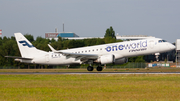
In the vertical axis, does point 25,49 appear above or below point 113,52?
above

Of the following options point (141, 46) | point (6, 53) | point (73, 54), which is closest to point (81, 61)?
point (73, 54)

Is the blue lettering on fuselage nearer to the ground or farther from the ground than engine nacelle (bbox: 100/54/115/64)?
farther from the ground

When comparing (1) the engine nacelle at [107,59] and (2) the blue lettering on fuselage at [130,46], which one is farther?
(2) the blue lettering on fuselage at [130,46]

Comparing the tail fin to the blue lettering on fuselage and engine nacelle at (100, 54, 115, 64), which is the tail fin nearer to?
engine nacelle at (100, 54, 115, 64)

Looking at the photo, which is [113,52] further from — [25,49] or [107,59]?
[25,49]

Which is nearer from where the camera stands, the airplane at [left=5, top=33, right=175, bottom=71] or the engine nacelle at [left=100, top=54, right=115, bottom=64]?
the engine nacelle at [left=100, top=54, right=115, bottom=64]

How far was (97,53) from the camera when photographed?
39.8 meters

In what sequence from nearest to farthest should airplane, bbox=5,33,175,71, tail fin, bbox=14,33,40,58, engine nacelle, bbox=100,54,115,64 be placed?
engine nacelle, bbox=100,54,115,64 < airplane, bbox=5,33,175,71 < tail fin, bbox=14,33,40,58

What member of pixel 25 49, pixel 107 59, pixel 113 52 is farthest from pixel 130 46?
pixel 25 49

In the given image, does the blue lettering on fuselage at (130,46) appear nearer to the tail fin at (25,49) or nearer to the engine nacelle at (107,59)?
the engine nacelle at (107,59)

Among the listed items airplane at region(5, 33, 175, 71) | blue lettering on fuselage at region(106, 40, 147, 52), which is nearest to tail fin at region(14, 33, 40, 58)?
airplane at region(5, 33, 175, 71)

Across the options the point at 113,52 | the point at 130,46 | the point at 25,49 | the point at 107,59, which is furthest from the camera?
the point at 25,49

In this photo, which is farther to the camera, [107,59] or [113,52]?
[113,52]

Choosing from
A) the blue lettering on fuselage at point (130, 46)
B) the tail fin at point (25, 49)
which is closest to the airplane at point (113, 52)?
the blue lettering on fuselage at point (130, 46)
